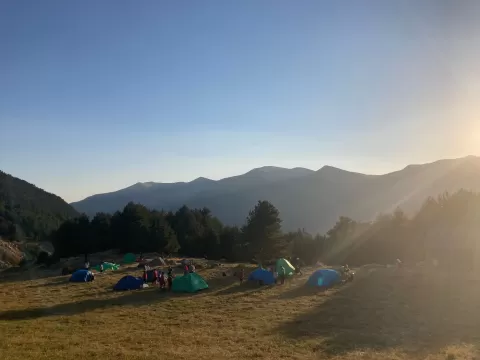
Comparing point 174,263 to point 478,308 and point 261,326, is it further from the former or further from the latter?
point 478,308

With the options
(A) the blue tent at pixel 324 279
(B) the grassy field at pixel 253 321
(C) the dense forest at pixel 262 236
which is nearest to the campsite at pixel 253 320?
(B) the grassy field at pixel 253 321

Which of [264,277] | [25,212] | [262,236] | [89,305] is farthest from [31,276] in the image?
[25,212]

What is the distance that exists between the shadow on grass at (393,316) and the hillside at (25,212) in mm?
147315

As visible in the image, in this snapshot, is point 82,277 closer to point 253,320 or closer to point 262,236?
point 253,320

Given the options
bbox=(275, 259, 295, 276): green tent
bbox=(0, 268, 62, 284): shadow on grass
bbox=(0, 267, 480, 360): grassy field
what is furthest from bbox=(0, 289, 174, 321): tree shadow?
bbox=(0, 268, 62, 284): shadow on grass

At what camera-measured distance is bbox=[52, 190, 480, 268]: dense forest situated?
168 feet

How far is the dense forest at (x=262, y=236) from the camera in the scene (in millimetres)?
51062

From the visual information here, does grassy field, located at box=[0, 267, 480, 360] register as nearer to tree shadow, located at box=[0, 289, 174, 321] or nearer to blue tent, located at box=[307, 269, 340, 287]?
tree shadow, located at box=[0, 289, 174, 321]

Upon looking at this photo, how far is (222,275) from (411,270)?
1668 centimetres

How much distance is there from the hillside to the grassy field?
132456 millimetres

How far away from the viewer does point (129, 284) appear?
3105 centimetres

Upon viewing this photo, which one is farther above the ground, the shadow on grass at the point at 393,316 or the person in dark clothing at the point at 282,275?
the person in dark clothing at the point at 282,275

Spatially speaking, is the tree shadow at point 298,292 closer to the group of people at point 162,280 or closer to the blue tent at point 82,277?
the group of people at point 162,280

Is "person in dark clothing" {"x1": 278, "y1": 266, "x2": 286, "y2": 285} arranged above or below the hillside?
below
